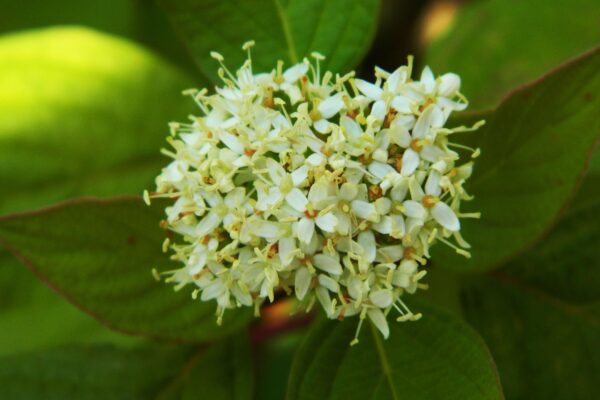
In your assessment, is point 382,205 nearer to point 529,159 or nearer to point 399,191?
point 399,191

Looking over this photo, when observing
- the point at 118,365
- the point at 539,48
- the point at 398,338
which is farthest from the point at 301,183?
the point at 539,48

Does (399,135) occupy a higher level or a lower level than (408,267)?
higher

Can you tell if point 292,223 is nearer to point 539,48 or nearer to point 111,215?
point 111,215

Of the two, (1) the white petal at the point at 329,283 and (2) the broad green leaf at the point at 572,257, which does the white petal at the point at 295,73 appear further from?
(2) the broad green leaf at the point at 572,257

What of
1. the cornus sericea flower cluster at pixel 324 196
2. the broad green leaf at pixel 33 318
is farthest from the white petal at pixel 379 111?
the broad green leaf at pixel 33 318

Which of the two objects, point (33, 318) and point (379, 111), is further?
point (33, 318)

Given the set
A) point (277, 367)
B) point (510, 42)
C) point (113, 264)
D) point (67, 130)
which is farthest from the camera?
point (277, 367)

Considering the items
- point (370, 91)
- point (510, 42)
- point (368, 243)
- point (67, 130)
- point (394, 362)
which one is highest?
point (510, 42)

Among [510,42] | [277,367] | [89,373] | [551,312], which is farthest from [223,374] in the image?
[510,42]
